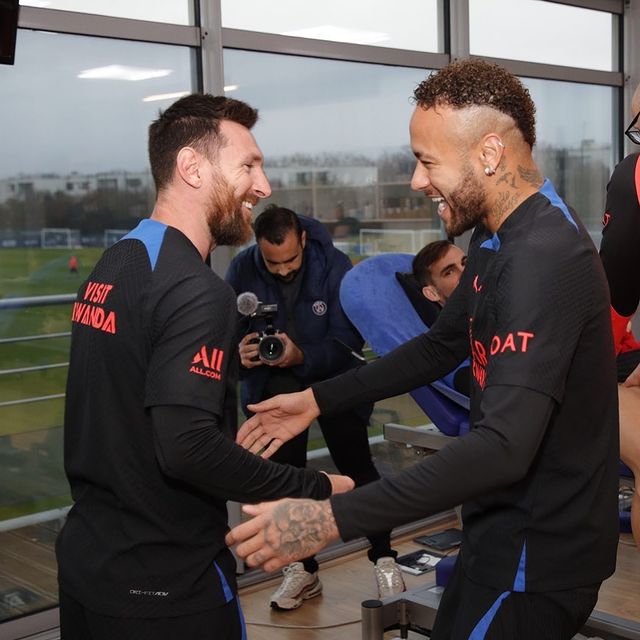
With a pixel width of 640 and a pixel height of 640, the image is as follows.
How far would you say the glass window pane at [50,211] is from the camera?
3.23m

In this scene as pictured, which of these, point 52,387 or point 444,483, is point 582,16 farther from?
point 444,483

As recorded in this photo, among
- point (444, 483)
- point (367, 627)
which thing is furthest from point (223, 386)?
point (367, 627)

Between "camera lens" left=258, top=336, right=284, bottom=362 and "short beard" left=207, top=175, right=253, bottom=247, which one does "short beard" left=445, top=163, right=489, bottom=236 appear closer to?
"short beard" left=207, top=175, right=253, bottom=247

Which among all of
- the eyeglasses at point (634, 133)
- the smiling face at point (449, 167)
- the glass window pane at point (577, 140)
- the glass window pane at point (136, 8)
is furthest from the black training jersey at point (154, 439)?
the glass window pane at point (577, 140)

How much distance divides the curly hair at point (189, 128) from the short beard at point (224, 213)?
0.07 meters

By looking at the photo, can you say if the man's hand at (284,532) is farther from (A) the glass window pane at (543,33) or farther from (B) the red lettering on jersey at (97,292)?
(A) the glass window pane at (543,33)

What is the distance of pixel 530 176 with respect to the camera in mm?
1522

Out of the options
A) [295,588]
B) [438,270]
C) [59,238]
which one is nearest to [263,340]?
[438,270]

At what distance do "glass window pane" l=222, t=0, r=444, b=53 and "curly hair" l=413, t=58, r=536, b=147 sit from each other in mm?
2351

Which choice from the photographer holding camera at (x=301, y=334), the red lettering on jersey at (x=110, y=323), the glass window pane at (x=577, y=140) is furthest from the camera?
the glass window pane at (x=577, y=140)

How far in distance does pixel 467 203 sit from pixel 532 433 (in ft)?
1.36

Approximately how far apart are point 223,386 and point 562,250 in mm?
572

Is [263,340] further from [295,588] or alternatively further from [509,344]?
[509,344]

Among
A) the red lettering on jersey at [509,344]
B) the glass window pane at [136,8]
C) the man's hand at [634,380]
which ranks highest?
the glass window pane at [136,8]
